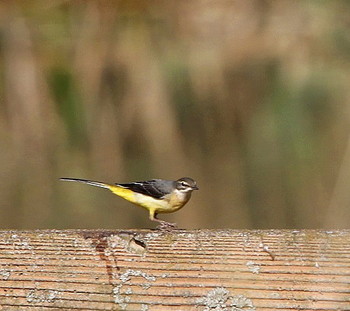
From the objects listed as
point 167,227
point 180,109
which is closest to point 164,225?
point 167,227

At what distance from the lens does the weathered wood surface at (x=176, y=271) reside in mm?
2602

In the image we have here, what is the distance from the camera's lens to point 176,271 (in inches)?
106

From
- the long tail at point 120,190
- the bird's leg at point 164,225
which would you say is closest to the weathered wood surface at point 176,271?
the bird's leg at point 164,225

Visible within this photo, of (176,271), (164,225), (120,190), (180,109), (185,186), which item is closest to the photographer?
(176,271)

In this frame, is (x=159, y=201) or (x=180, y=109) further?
(x=180, y=109)

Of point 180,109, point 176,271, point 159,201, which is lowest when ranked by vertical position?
point 159,201

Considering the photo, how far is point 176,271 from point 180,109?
21.1 ft

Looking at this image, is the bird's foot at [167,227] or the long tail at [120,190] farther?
the long tail at [120,190]

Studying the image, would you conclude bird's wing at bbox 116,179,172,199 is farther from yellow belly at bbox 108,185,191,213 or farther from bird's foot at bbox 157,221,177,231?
bird's foot at bbox 157,221,177,231

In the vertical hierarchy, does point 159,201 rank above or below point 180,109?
below

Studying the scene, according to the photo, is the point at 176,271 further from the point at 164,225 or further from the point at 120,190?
the point at 120,190

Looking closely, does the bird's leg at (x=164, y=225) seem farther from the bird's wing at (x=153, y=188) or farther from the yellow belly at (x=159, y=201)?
the bird's wing at (x=153, y=188)

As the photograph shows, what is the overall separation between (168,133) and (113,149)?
0.52m

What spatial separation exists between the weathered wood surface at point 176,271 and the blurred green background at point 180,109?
406 centimetres
